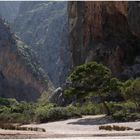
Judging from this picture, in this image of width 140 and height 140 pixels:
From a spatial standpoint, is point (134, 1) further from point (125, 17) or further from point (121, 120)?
point (121, 120)

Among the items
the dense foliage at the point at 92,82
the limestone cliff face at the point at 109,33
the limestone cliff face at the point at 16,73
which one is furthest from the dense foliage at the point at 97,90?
the limestone cliff face at the point at 16,73

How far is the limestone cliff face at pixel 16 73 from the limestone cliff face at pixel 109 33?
185 ft

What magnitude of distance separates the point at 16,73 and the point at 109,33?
67634mm

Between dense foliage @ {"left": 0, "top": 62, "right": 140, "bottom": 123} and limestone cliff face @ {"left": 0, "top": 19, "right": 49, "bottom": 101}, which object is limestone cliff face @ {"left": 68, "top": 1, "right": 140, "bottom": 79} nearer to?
dense foliage @ {"left": 0, "top": 62, "right": 140, "bottom": 123}

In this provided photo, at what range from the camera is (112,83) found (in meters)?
38.6

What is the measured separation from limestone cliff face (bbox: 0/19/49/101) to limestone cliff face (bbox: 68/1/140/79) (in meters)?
56.5

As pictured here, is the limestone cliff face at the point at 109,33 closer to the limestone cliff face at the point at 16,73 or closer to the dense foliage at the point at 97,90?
the dense foliage at the point at 97,90

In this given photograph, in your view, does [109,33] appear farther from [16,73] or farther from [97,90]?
[16,73]

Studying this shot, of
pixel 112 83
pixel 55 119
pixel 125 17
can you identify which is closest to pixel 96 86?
pixel 112 83

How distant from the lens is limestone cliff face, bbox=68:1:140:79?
66875 mm

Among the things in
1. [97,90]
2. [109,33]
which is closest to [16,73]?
[109,33]

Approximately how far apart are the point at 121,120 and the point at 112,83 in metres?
5.42

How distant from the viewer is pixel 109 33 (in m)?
71.9

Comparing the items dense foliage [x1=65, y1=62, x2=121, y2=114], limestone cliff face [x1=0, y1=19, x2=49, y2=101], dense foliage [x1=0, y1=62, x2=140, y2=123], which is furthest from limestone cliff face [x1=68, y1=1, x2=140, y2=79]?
limestone cliff face [x1=0, y1=19, x2=49, y2=101]
